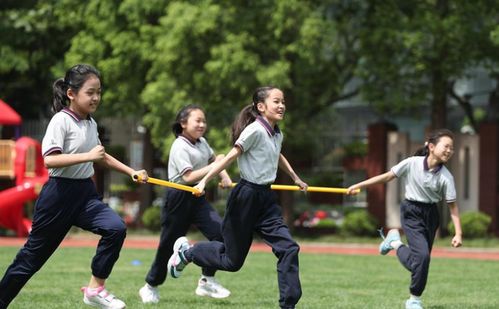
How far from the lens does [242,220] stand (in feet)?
27.9

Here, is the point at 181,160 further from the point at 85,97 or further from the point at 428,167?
the point at 428,167

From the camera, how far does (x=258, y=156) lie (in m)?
8.45

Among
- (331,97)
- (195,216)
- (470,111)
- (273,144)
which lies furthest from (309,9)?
(273,144)

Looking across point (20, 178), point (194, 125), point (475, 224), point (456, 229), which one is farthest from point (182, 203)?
point (20, 178)

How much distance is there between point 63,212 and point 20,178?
1792 centimetres

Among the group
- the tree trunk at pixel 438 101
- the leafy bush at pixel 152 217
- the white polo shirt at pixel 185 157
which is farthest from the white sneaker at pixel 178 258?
the leafy bush at pixel 152 217

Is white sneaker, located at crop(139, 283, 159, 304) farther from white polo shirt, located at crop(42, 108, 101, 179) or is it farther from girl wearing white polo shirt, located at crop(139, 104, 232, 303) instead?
white polo shirt, located at crop(42, 108, 101, 179)

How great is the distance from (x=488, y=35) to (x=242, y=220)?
15454mm

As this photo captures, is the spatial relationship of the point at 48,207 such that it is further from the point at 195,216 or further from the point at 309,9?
the point at 309,9

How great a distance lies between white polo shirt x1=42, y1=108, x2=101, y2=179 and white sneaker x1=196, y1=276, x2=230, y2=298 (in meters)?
2.65

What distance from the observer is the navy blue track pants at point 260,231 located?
27.1ft

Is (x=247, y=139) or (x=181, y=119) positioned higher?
(x=181, y=119)

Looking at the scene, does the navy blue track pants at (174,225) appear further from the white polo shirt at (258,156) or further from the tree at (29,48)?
the tree at (29,48)

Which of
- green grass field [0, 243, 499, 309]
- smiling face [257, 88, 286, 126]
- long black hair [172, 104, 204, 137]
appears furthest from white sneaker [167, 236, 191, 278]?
smiling face [257, 88, 286, 126]
